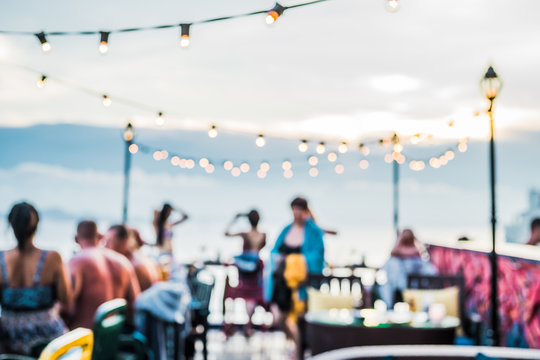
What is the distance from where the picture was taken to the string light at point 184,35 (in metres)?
4.68

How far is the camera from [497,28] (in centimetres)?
1108

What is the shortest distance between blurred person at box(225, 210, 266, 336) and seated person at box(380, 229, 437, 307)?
1519 millimetres

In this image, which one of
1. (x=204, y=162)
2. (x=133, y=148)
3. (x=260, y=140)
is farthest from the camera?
(x=204, y=162)

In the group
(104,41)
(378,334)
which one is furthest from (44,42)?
(378,334)

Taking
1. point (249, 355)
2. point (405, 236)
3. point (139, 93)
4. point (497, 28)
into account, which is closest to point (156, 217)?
point (249, 355)

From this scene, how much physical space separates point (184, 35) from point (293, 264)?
2.45 metres

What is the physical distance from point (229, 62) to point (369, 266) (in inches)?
311

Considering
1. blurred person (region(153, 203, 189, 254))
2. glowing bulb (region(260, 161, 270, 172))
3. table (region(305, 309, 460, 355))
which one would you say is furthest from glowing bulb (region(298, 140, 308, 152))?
table (region(305, 309, 460, 355))

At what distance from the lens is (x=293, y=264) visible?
241 inches

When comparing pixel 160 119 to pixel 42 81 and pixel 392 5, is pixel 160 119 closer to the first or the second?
pixel 42 81

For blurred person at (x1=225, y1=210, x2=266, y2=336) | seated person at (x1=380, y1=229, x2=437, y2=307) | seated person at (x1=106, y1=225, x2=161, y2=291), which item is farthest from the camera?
blurred person at (x1=225, y1=210, x2=266, y2=336)

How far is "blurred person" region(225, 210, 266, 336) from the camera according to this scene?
7.64m

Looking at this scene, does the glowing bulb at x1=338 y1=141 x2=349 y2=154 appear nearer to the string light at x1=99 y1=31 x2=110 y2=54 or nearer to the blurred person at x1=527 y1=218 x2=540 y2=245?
the blurred person at x1=527 y1=218 x2=540 y2=245

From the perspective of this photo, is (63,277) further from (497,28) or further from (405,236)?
(497,28)
